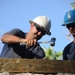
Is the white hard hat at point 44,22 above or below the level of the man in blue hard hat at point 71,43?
above

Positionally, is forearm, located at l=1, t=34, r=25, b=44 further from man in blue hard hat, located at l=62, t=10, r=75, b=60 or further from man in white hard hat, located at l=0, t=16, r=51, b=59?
man in blue hard hat, located at l=62, t=10, r=75, b=60

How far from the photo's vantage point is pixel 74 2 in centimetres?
1292

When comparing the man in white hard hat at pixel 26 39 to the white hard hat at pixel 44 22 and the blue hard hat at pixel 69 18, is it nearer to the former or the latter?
the white hard hat at pixel 44 22

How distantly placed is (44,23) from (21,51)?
2.35ft

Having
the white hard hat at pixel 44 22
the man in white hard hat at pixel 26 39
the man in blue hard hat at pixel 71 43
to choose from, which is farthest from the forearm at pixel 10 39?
the man in blue hard hat at pixel 71 43

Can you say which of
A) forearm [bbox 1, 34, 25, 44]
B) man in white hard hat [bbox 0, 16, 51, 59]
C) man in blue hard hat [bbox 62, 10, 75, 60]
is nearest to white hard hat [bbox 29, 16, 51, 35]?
man in white hard hat [bbox 0, 16, 51, 59]

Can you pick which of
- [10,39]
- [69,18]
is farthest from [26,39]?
[69,18]

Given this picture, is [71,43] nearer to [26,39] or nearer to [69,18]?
[69,18]

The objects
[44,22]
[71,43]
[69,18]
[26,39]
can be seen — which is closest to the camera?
[26,39]

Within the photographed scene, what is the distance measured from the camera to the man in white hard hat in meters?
3.49

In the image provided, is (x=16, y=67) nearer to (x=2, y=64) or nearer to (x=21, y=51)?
(x=2, y=64)

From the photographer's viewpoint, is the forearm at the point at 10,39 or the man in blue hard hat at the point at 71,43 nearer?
the forearm at the point at 10,39

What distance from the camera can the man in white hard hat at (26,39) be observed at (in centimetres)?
349

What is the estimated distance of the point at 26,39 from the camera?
11.1ft
